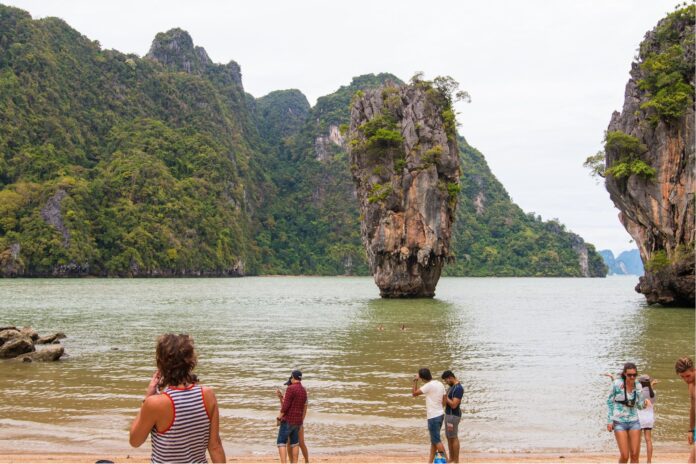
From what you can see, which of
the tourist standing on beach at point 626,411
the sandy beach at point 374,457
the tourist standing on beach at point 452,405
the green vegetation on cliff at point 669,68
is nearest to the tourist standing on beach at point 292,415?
the sandy beach at point 374,457

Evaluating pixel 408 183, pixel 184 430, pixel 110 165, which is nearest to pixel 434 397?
pixel 184 430

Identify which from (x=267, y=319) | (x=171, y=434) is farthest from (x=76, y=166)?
(x=171, y=434)

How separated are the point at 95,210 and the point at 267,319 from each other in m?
91.9

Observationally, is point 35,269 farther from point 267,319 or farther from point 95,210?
point 267,319

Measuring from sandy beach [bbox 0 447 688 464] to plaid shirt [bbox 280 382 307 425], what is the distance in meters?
1.56

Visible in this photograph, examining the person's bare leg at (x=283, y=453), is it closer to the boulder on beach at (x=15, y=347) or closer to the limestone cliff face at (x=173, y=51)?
the boulder on beach at (x=15, y=347)

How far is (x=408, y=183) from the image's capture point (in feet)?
182

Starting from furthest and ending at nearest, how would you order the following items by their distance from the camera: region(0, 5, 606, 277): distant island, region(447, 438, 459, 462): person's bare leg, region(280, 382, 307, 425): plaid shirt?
region(0, 5, 606, 277): distant island → region(447, 438, 459, 462): person's bare leg → region(280, 382, 307, 425): plaid shirt

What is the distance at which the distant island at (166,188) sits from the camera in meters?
112

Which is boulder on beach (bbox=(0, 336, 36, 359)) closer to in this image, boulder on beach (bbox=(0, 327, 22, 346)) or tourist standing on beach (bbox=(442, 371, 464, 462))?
boulder on beach (bbox=(0, 327, 22, 346))

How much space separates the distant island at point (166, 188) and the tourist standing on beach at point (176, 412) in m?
104

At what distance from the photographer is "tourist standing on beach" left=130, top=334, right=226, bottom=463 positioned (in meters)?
4.63

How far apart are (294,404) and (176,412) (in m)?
4.99

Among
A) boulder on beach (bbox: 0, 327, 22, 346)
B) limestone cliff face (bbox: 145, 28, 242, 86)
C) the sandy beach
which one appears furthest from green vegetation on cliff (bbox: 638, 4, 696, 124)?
limestone cliff face (bbox: 145, 28, 242, 86)
